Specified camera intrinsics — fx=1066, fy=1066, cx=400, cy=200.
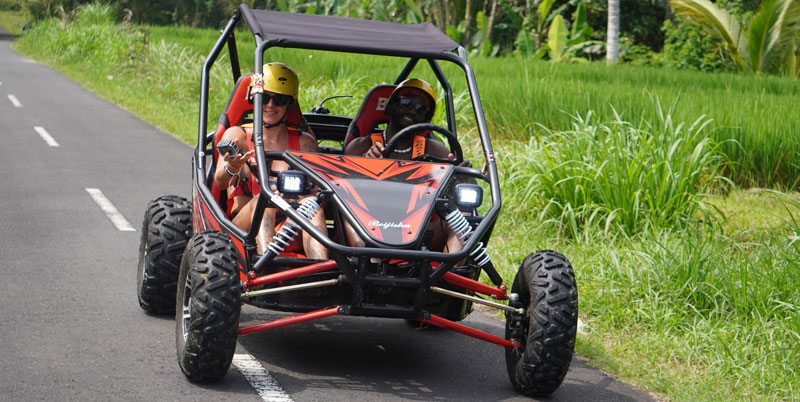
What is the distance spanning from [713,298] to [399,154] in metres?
2.14

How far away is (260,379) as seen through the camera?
5.20 m

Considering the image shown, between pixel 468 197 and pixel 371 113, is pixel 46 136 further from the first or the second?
pixel 468 197

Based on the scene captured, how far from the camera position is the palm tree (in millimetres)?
18562

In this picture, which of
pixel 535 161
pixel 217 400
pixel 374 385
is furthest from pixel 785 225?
pixel 217 400

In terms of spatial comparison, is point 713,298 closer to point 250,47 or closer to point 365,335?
point 365,335

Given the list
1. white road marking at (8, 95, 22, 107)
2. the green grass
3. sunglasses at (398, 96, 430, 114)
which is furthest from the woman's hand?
the green grass

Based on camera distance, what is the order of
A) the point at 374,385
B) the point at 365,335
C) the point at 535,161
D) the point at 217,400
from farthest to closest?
1. the point at 535,161
2. the point at 365,335
3. the point at 374,385
4. the point at 217,400

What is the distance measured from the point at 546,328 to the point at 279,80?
2.12 m

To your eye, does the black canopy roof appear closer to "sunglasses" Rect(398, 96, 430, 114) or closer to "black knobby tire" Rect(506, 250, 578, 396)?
"sunglasses" Rect(398, 96, 430, 114)

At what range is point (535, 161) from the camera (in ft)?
30.2

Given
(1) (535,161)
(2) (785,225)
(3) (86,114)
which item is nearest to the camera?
(2) (785,225)

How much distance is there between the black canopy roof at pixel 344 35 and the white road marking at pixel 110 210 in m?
3.57

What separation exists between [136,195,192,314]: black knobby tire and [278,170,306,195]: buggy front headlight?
1.33 m

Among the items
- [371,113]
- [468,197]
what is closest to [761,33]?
[371,113]
